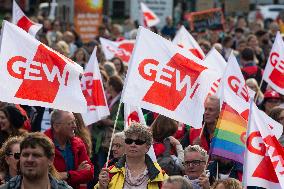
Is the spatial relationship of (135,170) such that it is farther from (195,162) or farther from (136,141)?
(195,162)

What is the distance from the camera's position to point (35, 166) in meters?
7.55

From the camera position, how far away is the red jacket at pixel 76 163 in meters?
9.80

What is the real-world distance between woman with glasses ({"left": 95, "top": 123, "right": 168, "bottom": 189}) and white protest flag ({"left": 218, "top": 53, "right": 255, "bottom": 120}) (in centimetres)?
150

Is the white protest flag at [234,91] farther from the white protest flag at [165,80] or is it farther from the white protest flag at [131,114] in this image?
the white protest flag at [131,114]

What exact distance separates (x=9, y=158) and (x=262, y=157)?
192 cm

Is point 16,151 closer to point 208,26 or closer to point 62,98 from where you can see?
point 62,98

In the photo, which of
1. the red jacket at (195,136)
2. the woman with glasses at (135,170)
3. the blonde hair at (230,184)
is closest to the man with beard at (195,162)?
the woman with glasses at (135,170)

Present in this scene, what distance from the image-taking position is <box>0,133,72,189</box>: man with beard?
24.7ft

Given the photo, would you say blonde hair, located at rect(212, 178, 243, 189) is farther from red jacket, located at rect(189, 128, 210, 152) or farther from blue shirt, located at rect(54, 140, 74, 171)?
red jacket, located at rect(189, 128, 210, 152)

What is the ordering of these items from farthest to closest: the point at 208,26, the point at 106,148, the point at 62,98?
the point at 208,26
the point at 106,148
the point at 62,98

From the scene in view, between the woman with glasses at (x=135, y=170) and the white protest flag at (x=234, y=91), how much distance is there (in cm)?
150

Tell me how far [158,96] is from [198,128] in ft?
1.97

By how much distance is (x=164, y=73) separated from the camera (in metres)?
9.88

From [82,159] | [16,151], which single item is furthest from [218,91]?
[16,151]
